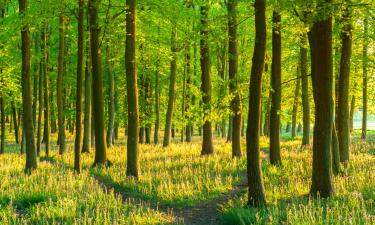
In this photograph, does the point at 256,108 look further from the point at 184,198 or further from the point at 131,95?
the point at 131,95

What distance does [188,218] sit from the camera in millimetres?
10203

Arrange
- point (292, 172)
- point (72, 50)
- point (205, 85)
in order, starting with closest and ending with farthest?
point (292, 172) → point (205, 85) → point (72, 50)

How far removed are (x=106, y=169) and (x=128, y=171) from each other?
256 centimetres

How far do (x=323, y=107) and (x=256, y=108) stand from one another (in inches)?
76.5

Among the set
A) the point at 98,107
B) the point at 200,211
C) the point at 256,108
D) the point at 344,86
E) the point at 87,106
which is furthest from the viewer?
the point at 87,106

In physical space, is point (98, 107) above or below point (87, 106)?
below

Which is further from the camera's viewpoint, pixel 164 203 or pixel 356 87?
pixel 356 87

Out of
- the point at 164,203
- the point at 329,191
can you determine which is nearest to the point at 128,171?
the point at 164,203

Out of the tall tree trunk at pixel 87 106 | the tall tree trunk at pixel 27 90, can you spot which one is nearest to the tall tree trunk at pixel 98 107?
the tall tree trunk at pixel 87 106

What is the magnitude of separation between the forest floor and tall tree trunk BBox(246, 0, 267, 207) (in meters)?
0.45

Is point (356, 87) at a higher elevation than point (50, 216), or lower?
higher

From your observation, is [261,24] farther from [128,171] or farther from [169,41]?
[169,41]

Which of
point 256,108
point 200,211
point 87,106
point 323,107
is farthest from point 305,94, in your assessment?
point 200,211

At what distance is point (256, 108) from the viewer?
9.95 m
